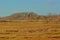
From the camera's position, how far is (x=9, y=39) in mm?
18766

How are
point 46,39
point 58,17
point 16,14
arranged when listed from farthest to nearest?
1. point 16,14
2. point 58,17
3. point 46,39

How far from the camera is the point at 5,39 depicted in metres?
18.7

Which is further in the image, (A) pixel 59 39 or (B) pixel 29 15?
(B) pixel 29 15

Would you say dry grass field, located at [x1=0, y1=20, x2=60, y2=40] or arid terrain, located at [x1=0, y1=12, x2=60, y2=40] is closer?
dry grass field, located at [x1=0, y1=20, x2=60, y2=40]

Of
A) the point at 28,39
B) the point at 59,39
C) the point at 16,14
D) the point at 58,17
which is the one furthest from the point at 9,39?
the point at 16,14

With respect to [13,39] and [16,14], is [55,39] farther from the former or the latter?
[16,14]

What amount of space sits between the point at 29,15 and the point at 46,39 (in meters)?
46.6

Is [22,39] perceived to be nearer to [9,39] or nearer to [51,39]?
[9,39]

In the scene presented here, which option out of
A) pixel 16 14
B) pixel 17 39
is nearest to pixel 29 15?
pixel 16 14

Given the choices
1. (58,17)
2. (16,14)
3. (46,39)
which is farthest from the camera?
(16,14)

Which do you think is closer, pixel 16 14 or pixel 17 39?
pixel 17 39

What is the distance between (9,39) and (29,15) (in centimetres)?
4592

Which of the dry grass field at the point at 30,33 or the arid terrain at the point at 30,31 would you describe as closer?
the dry grass field at the point at 30,33

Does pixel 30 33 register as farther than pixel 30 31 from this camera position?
No
